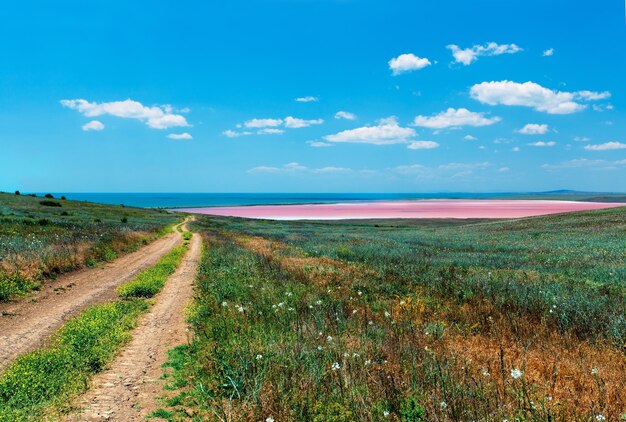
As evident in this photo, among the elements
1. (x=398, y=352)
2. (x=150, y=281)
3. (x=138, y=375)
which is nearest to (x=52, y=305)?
(x=150, y=281)

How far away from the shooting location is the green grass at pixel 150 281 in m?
13.6

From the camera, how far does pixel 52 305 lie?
1199 centimetres

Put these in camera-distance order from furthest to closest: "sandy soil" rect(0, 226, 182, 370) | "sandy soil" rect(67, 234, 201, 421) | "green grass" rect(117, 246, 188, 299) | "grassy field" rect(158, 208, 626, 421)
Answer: "green grass" rect(117, 246, 188, 299)
"sandy soil" rect(0, 226, 182, 370)
"sandy soil" rect(67, 234, 201, 421)
"grassy field" rect(158, 208, 626, 421)

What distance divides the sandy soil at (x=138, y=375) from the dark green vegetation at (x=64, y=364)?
259 millimetres

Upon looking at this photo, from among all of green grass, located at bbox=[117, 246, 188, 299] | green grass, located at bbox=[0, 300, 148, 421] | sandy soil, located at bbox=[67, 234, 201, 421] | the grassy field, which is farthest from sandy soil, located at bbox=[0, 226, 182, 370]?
the grassy field

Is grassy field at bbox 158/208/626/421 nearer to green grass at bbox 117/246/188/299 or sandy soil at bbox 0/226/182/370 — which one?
green grass at bbox 117/246/188/299

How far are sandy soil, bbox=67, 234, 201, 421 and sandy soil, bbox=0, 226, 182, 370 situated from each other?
2.13 meters

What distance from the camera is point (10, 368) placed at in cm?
662

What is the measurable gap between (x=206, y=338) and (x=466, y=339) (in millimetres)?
5459

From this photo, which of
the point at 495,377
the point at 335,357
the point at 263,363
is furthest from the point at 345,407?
the point at 495,377

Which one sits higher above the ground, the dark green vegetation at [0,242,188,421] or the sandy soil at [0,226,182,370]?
the dark green vegetation at [0,242,188,421]

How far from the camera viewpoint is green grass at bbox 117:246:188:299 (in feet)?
44.7

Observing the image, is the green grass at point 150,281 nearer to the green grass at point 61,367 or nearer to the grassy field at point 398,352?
the grassy field at point 398,352

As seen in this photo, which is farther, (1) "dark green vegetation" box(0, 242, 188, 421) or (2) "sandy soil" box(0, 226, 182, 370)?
(2) "sandy soil" box(0, 226, 182, 370)
